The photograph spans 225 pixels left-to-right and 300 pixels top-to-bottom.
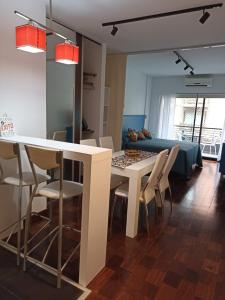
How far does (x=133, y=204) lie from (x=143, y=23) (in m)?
2.26

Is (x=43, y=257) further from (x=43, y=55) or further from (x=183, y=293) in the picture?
(x=43, y=55)

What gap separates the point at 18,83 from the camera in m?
2.38

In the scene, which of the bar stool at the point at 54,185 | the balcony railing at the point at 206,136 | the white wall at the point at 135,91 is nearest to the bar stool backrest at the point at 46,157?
the bar stool at the point at 54,185

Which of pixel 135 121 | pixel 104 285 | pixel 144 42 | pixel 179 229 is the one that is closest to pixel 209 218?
pixel 179 229

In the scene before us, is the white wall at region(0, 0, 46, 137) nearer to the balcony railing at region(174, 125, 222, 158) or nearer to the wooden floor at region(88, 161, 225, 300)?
the wooden floor at region(88, 161, 225, 300)

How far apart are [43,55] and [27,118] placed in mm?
752

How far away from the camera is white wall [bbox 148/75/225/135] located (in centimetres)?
674

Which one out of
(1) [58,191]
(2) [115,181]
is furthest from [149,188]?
(1) [58,191]

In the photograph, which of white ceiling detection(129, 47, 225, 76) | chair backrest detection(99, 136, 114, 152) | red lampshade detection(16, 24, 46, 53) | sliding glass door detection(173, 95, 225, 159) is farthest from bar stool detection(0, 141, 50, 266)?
sliding glass door detection(173, 95, 225, 159)

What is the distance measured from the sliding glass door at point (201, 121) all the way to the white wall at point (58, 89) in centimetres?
490

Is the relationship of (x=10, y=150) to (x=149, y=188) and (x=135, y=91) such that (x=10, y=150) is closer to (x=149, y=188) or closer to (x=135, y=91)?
(x=149, y=188)

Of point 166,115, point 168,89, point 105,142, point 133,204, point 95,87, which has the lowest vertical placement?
point 133,204

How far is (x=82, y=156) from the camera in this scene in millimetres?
1638

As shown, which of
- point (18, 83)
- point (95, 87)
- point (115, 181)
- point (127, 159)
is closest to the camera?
point (18, 83)
